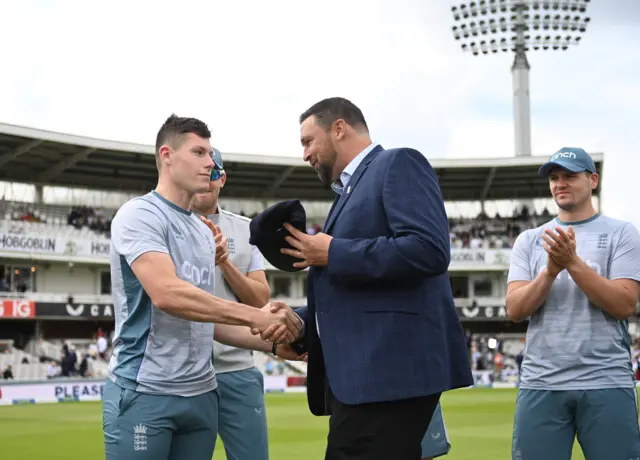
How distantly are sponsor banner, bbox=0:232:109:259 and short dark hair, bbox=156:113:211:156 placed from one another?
36529 millimetres

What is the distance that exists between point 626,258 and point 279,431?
12.6m

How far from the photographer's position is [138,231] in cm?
418

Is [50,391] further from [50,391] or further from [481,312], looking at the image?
[481,312]

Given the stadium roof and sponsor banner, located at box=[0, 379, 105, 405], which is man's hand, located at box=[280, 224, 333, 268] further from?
the stadium roof

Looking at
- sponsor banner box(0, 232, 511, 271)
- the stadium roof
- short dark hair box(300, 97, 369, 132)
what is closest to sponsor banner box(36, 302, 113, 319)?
sponsor banner box(0, 232, 511, 271)

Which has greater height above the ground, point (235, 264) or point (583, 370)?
point (235, 264)

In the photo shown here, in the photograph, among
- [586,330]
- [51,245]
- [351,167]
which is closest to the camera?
[351,167]

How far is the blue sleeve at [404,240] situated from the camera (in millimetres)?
3555

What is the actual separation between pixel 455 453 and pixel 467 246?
39455 mm

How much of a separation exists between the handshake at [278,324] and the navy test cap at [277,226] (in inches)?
14.7

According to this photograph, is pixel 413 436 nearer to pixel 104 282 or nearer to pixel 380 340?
pixel 380 340

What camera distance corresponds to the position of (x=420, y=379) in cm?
360

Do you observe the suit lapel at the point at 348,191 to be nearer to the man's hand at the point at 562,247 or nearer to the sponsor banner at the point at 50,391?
the man's hand at the point at 562,247

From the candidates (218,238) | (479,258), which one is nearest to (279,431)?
(218,238)
